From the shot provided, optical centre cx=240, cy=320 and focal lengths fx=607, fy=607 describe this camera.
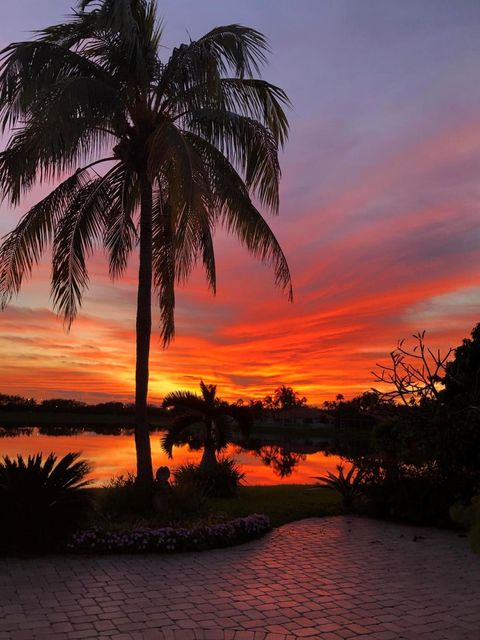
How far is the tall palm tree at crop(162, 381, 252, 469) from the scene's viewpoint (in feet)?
49.0

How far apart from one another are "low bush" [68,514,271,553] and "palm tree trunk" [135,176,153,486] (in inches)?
72.5

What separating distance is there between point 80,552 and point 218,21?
10315 millimetres

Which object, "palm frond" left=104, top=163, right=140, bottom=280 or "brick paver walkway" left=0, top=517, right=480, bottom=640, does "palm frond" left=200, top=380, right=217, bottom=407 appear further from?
"brick paver walkway" left=0, top=517, right=480, bottom=640

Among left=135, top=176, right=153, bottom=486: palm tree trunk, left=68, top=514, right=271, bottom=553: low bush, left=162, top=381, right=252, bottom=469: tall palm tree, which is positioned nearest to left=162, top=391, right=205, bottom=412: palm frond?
left=162, top=381, right=252, bottom=469: tall palm tree

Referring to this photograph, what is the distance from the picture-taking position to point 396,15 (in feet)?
33.8

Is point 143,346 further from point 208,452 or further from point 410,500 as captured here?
point 410,500

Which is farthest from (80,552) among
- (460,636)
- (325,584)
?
(460,636)

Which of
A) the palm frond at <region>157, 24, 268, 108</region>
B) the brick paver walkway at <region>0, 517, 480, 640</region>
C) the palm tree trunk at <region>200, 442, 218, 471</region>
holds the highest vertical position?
the palm frond at <region>157, 24, 268, 108</region>

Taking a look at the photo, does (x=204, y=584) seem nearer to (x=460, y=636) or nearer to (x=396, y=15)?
(x=460, y=636)

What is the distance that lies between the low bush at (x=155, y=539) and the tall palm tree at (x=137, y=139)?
1.83 meters

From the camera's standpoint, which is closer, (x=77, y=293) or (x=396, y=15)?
(x=396, y=15)

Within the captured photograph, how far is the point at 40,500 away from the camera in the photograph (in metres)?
8.64

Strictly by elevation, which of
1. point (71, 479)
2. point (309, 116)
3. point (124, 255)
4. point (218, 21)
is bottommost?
point (71, 479)

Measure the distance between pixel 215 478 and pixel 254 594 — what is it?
23.6 ft
